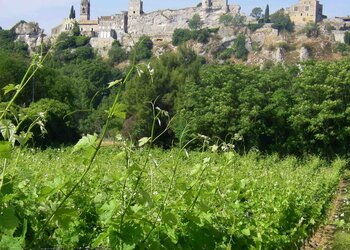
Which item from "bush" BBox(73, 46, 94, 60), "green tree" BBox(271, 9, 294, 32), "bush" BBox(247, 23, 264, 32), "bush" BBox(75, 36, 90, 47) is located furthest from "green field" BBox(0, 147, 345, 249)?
"bush" BBox(247, 23, 264, 32)

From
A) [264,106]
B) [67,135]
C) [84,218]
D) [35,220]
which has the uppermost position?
[35,220]

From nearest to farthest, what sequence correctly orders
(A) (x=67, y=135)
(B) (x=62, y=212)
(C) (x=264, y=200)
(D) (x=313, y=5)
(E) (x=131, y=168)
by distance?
(B) (x=62, y=212), (E) (x=131, y=168), (C) (x=264, y=200), (A) (x=67, y=135), (D) (x=313, y=5)

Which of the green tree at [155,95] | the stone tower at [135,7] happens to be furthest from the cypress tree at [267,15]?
the green tree at [155,95]

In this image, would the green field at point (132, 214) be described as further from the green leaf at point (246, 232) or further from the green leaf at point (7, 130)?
the green leaf at point (7, 130)

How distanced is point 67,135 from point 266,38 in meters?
86.2

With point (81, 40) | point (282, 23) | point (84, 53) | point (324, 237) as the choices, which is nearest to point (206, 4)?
point (282, 23)

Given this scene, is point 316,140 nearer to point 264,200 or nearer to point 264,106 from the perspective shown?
point 264,106

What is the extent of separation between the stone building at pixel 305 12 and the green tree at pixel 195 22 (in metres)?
20.2

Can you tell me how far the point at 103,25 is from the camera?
445 feet

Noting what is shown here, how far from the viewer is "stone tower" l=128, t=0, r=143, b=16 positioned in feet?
462

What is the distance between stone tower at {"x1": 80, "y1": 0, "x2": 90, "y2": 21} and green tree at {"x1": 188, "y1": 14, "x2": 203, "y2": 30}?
2393cm

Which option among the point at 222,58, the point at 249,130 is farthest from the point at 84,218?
the point at 222,58

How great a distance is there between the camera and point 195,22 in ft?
453

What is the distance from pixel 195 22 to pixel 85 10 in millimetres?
26023
